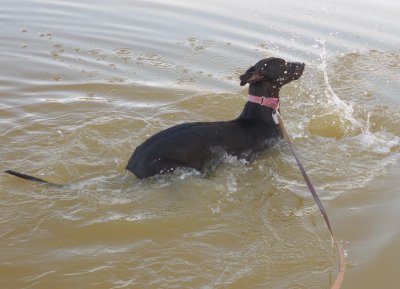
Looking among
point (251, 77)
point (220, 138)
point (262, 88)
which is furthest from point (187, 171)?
point (262, 88)

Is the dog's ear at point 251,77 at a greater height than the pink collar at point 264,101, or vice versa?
the dog's ear at point 251,77

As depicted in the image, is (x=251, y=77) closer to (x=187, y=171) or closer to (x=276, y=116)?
(x=276, y=116)

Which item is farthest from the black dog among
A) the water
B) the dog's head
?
the water

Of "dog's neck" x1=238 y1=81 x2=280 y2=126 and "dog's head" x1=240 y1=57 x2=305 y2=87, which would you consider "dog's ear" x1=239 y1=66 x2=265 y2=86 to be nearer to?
"dog's head" x1=240 y1=57 x2=305 y2=87

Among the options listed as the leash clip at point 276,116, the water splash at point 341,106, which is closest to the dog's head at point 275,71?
the leash clip at point 276,116

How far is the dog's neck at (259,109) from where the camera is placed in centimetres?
645

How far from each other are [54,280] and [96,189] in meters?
1.60

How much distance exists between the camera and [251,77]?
245 inches

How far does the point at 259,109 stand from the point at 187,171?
1.45m

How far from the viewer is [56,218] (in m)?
4.78

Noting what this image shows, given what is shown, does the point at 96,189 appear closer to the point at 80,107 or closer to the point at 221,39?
the point at 80,107

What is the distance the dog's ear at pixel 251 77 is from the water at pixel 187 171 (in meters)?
0.92

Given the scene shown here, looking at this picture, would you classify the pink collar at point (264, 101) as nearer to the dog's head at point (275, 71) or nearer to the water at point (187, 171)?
Result: the dog's head at point (275, 71)

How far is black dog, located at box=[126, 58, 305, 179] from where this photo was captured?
5.43 m
